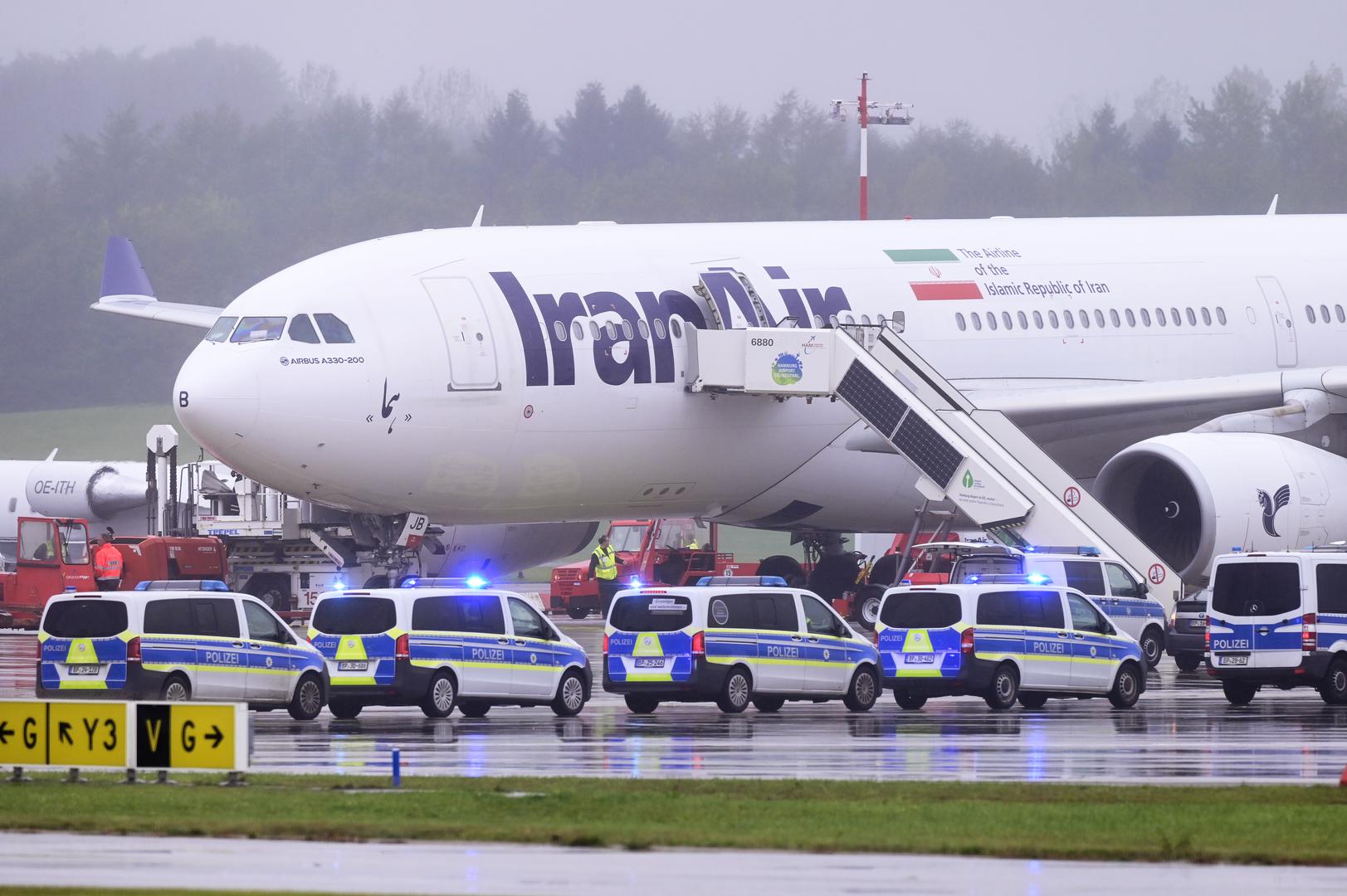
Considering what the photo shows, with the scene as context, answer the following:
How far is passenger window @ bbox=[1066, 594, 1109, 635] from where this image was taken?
2452 centimetres

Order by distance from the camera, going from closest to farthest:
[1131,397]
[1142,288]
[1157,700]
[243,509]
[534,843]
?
[534,843] < [1157,700] < [1131,397] < [1142,288] < [243,509]

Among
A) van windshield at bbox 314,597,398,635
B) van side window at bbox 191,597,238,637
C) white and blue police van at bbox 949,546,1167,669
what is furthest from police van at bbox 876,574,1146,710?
van side window at bbox 191,597,238,637

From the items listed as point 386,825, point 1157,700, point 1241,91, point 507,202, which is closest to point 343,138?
point 507,202

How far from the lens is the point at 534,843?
46.0 feet

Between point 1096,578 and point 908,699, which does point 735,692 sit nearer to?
point 908,699

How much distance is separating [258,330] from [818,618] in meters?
7.72

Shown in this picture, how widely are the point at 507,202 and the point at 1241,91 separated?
29.9 m

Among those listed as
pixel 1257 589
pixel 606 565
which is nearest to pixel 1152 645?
pixel 1257 589

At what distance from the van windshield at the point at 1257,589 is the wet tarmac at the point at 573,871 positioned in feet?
38.9

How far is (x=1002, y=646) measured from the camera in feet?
79.2

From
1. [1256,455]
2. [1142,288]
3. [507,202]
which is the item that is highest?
[507,202]

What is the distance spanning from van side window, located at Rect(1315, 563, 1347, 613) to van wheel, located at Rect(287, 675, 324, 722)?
10075mm

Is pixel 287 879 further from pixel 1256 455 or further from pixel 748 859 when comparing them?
Result: pixel 1256 455

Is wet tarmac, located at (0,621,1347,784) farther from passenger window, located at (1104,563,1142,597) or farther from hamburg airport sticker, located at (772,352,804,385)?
hamburg airport sticker, located at (772,352,804,385)
